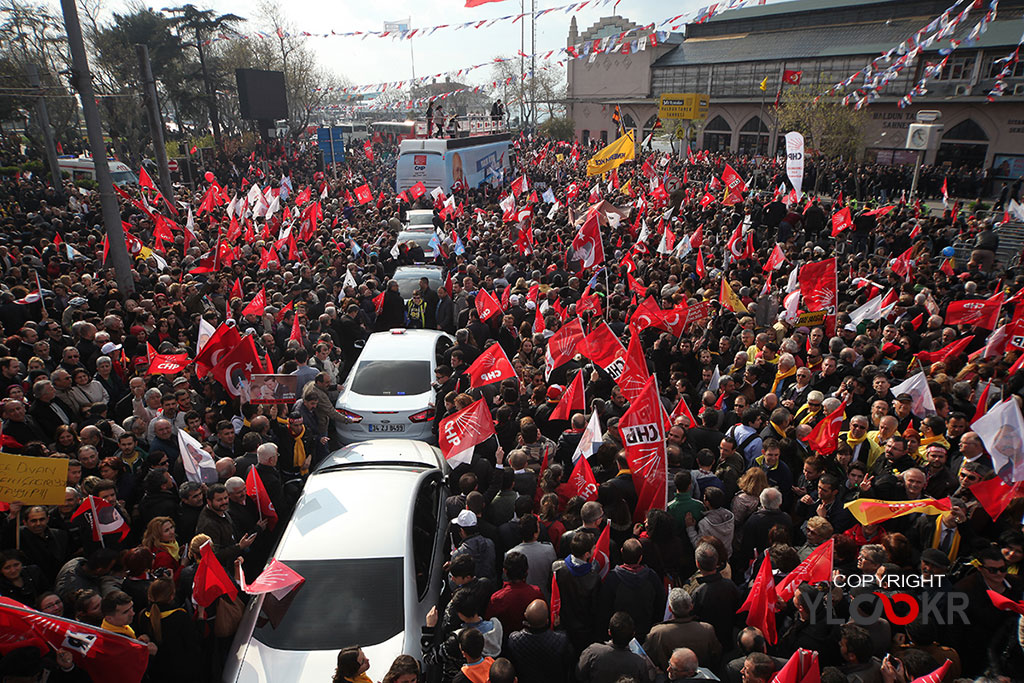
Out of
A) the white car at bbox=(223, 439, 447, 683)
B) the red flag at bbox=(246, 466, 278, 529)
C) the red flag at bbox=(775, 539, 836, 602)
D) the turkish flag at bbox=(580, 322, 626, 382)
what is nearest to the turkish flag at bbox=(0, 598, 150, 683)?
the white car at bbox=(223, 439, 447, 683)

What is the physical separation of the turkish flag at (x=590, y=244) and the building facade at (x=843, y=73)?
32595 mm

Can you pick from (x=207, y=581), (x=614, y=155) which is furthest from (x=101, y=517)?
(x=614, y=155)

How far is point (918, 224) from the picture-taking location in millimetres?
16203

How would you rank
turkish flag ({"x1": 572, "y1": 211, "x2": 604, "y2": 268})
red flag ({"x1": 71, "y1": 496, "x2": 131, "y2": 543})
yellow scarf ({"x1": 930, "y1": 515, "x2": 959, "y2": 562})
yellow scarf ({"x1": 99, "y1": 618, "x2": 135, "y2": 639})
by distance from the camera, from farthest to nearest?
turkish flag ({"x1": 572, "y1": 211, "x2": 604, "y2": 268}), red flag ({"x1": 71, "y1": 496, "x2": 131, "y2": 543}), yellow scarf ({"x1": 930, "y1": 515, "x2": 959, "y2": 562}), yellow scarf ({"x1": 99, "y1": 618, "x2": 135, "y2": 639})

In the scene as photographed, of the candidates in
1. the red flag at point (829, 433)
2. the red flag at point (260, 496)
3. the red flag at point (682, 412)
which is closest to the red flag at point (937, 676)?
the red flag at point (829, 433)

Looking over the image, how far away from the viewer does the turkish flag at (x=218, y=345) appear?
7.41 meters

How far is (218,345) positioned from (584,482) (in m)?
4.68

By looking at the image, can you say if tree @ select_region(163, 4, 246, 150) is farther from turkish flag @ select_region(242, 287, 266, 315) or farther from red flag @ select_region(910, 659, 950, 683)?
red flag @ select_region(910, 659, 950, 683)

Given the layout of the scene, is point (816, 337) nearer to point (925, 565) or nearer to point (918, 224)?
point (925, 565)

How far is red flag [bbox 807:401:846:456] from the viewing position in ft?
20.4

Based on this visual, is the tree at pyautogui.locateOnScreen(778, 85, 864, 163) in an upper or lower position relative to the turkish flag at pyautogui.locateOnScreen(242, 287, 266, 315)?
upper

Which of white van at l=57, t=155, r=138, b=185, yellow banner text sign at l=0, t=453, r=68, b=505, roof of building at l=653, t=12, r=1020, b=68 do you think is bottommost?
yellow banner text sign at l=0, t=453, r=68, b=505

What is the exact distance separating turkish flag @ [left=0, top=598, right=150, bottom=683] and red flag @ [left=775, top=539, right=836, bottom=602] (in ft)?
13.4

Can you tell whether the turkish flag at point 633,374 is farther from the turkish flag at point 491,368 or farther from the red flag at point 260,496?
the red flag at point 260,496
